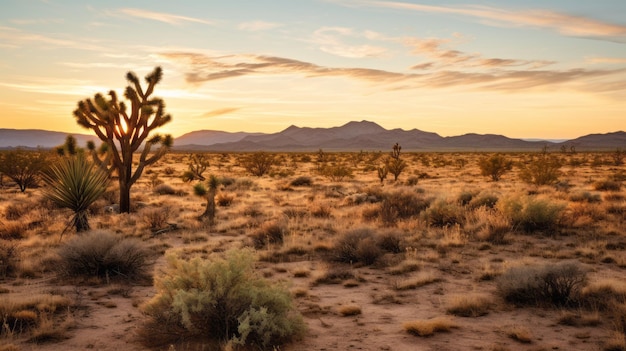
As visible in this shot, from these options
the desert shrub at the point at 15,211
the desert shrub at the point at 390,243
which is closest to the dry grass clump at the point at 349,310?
the desert shrub at the point at 390,243

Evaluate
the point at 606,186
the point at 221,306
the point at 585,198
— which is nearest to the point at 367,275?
the point at 221,306

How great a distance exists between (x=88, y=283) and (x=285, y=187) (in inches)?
702

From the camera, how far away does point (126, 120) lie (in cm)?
1633

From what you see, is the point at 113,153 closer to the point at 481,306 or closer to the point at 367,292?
the point at 367,292

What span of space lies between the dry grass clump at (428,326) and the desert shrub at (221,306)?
146cm

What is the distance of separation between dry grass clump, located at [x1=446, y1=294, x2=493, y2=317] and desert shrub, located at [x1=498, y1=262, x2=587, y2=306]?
1.38 ft

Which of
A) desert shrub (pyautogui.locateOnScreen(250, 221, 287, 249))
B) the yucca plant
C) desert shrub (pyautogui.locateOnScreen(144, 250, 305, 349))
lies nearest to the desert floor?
desert shrub (pyautogui.locateOnScreen(250, 221, 287, 249))

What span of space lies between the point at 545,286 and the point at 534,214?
6.40 m

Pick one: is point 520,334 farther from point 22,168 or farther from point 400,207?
point 22,168

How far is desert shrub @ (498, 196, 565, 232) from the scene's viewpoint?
13133 mm

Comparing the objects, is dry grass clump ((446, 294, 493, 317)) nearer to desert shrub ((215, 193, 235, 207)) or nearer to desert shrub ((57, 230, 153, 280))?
desert shrub ((57, 230, 153, 280))

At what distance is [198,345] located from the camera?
578 cm

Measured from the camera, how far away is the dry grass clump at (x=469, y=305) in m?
7.02

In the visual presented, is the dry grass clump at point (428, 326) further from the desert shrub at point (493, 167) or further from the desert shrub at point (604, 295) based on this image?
the desert shrub at point (493, 167)
